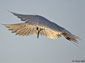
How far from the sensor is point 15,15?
822cm

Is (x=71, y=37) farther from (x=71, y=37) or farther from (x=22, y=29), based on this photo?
(x=22, y=29)

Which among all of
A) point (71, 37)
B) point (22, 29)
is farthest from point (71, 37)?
point (22, 29)

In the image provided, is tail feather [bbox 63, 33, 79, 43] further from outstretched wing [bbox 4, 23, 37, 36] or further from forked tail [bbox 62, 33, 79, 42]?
outstretched wing [bbox 4, 23, 37, 36]

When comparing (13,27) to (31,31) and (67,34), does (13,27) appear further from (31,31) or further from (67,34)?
(67,34)

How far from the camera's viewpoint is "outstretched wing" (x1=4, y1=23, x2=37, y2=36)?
11.2 meters

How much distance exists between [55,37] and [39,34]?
75 cm

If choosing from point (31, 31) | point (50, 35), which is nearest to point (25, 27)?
point (31, 31)

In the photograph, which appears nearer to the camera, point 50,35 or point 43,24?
point 43,24

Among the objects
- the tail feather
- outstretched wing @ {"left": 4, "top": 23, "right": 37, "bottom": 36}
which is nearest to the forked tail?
the tail feather

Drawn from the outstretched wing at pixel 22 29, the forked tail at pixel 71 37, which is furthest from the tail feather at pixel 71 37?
the outstretched wing at pixel 22 29

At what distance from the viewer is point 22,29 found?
11609 mm

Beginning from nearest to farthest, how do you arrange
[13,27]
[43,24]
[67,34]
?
[43,24], [67,34], [13,27]

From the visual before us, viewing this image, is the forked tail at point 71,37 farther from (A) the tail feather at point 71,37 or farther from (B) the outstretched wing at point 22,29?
(B) the outstretched wing at point 22,29

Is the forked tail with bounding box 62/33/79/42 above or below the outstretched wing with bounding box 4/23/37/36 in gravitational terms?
below
